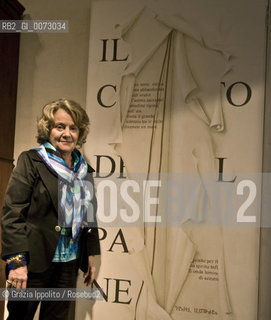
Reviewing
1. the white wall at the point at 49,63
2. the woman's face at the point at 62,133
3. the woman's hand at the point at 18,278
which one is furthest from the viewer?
the white wall at the point at 49,63

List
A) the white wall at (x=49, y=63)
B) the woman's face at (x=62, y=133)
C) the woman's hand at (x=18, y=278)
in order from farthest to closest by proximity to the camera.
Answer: the white wall at (x=49, y=63) → the woman's face at (x=62, y=133) → the woman's hand at (x=18, y=278)

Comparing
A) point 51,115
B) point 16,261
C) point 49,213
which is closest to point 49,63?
point 51,115

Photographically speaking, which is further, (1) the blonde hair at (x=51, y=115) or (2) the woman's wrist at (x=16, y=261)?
(1) the blonde hair at (x=51, y=115)

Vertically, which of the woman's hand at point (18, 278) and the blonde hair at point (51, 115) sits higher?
the blonde hair at point (51, 115)

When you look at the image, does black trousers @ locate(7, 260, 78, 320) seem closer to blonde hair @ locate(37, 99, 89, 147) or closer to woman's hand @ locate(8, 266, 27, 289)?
woman's hand @ locate(8, 266, 27, 289)

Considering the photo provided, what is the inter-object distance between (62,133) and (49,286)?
2.31 ft

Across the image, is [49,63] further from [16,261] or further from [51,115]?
[16,261]

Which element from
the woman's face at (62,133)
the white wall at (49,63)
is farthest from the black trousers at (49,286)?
the white wall at (49,63)

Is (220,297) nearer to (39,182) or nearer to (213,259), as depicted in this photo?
(213,259)

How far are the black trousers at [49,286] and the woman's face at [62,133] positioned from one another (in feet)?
1.78

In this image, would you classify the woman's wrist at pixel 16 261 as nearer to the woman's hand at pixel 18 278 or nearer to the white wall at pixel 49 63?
the woman's hand at pixel 18 278

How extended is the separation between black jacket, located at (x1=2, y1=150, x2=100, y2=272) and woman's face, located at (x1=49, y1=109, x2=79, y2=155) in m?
0.11

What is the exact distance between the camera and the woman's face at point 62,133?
5.04 ft

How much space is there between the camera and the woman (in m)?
1.39
